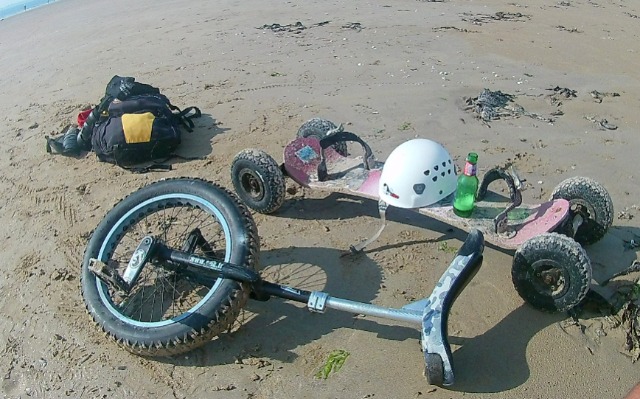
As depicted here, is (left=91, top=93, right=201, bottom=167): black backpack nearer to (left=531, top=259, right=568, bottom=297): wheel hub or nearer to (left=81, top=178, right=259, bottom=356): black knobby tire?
(left=81, top=178, right=259, bottom=356): black knobby tire

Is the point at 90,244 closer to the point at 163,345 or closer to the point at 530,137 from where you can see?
the point at 163,345

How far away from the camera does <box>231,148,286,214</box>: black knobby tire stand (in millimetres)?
4262

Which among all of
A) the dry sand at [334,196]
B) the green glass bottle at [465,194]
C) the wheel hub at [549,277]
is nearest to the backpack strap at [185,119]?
the dry sand at [334,196]

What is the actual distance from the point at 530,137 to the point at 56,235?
438 centimetres

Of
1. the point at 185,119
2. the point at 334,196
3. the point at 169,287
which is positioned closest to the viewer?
the point at 169,287

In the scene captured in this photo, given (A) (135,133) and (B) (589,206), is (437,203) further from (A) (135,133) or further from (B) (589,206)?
(A) (135,133)

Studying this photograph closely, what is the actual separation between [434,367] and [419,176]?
4.61 ft

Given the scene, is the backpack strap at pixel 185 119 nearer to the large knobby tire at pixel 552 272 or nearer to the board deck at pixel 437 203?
the board deck at pixel 437 203

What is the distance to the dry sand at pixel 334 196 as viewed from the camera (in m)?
3.09

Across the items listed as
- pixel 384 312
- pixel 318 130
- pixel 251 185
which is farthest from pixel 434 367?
pixel 318 130

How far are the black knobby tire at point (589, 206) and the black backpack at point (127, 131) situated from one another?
353 cm

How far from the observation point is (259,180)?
432cm

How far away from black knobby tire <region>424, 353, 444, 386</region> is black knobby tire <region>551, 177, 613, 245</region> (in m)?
1.44

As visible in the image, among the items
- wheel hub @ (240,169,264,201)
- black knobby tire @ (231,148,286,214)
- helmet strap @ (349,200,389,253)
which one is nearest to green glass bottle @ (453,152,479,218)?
helmet strap @ (349,200,389,253)
